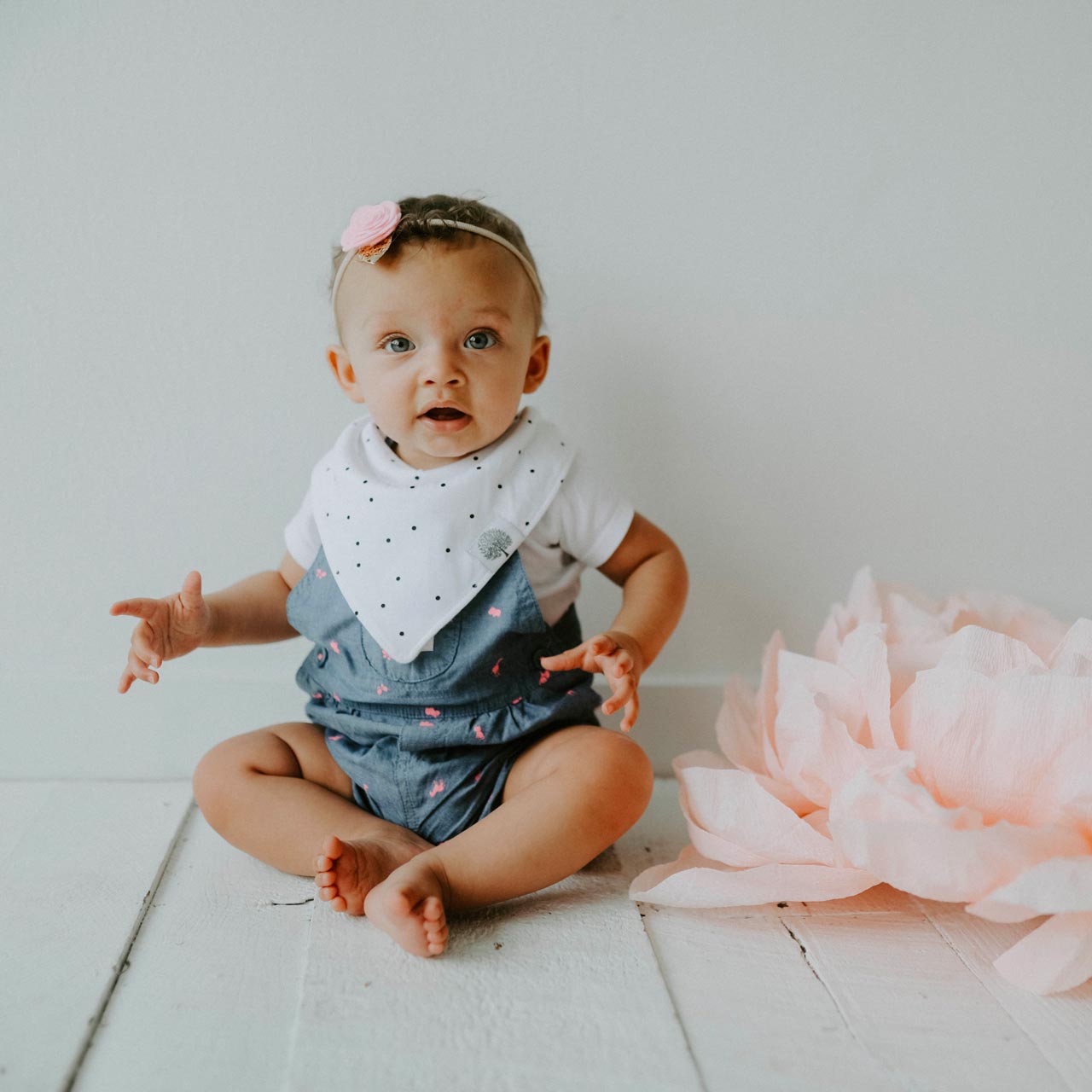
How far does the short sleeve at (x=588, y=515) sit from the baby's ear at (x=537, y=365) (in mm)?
87

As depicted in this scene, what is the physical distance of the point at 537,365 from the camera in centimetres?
102

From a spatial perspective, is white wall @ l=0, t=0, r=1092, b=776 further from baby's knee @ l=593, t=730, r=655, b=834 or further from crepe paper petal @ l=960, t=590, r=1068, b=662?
baby's knee @ l=593, t=730, r=655, b=834

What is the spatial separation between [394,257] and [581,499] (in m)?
0.28

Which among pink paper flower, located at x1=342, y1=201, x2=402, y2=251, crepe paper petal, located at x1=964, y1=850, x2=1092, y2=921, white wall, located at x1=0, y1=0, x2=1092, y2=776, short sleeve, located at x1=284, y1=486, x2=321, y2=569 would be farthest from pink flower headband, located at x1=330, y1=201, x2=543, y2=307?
crepe paper petal, located at x1=964, y1=850, x2=1092, y2=921

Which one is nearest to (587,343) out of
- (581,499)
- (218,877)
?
(581,499)

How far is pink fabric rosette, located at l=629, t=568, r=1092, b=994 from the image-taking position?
2.40ft

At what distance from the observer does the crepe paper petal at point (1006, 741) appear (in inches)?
30.0

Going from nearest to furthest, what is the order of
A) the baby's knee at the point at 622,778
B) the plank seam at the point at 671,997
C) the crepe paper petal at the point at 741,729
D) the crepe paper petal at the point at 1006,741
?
the plank seam at the point at 671,997
the crepe paper petal at the point at 1006,741
the baby's knee at the point at 622,778
the crepe paper petal at the point at 741,729

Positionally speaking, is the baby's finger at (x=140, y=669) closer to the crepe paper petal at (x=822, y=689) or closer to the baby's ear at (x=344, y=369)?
the baby's ear at (x=344, y=369)

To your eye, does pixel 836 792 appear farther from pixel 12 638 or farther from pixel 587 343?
pixel 12 638

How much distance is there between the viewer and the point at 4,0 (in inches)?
39.9

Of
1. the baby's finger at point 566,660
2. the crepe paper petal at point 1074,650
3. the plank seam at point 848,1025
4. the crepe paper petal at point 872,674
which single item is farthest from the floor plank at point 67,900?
the crepe paper petal at point 1074,650

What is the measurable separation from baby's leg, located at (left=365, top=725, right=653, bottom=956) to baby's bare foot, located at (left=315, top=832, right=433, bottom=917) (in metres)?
0.02

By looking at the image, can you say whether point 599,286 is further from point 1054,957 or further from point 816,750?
point 1054,957
